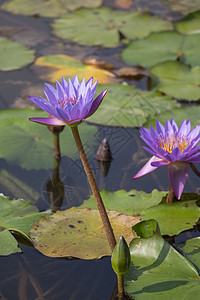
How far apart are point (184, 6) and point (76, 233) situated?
4032 millimetres

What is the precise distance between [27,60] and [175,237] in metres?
2.39

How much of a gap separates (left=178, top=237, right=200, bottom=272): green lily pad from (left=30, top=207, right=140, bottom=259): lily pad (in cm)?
26

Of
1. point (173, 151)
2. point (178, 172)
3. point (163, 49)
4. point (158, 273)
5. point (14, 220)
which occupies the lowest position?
point (14, 220)

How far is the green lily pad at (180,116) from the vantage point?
3.02 meters

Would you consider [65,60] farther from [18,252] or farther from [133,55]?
[18,252]

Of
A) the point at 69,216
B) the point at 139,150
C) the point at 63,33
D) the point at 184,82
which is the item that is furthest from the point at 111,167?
the point at 63,33

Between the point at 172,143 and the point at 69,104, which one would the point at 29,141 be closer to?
the point at 172,143

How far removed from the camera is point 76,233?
198cm

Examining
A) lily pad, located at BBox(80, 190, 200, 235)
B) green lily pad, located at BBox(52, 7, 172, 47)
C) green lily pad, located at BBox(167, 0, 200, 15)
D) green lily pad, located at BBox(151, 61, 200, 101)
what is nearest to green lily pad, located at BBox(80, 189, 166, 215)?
lily pad, located at BBox(80, 190, 200, 235)

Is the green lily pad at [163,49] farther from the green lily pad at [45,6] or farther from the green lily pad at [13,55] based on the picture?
the green lily pad at [45,6]

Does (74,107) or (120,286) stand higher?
(74,107)

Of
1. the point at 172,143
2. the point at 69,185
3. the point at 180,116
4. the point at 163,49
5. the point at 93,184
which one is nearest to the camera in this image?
the point at 93,184

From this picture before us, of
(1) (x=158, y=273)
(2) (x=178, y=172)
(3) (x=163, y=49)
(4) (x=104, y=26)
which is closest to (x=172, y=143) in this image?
(2) (x=178, y=172)

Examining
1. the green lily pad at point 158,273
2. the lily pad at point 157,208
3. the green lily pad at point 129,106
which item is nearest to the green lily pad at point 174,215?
the lily pad at point 157,208
